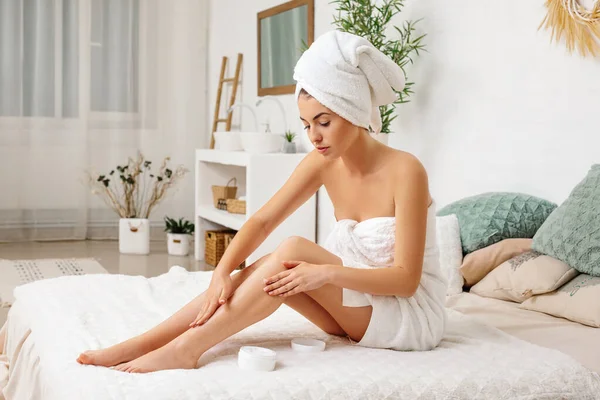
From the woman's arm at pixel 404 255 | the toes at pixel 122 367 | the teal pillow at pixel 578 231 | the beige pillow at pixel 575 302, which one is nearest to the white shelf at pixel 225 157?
the teal pillow at pixel 578 231

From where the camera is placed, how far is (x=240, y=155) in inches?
186

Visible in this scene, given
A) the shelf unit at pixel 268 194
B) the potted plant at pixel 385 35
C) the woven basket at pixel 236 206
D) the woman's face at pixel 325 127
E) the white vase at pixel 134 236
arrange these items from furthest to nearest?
the white vase at pixel 134 236 → the woven basket at pixel 236 206 → the shelf unit at pixel 268 194 → the potted plant at pixel 385 35 → the woman's face at pixel 325 127

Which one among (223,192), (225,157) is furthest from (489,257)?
(223,192)

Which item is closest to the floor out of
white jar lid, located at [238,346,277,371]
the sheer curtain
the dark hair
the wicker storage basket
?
the wicker storage basket

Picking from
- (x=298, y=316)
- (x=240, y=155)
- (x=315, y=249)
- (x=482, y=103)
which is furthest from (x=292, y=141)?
(x=315, y=249)

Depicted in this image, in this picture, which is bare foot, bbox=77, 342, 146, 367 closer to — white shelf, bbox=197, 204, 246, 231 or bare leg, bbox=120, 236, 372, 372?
bare leg, bbox=120, 236, 372, 372

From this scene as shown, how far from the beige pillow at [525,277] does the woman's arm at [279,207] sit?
31.6 inches

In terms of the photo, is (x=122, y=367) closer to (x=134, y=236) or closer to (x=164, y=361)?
(x=164, y=361)

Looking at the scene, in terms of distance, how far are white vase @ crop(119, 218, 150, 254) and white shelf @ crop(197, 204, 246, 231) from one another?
0.42m

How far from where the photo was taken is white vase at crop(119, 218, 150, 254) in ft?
18.3

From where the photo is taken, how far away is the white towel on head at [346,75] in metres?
1.96

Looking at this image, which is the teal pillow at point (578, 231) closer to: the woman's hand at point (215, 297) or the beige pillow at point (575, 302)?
the beige pillow at point (575, 302)

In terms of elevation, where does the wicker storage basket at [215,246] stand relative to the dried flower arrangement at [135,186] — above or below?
below

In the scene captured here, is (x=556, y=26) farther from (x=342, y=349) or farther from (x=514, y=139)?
(x=342, y=349)
